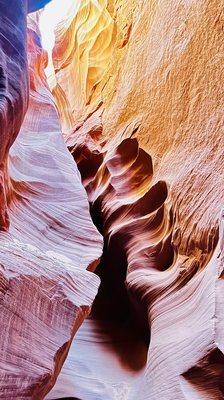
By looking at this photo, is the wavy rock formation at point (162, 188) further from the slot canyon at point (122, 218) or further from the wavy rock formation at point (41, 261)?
the wavy rock formation at point (41, 261)

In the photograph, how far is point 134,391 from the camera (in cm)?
314

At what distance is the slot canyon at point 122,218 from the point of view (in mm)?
2510

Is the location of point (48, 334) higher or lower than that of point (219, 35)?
lower

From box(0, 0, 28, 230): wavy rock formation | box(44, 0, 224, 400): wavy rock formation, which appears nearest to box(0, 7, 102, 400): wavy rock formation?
box(0, 0, 28, 230): wavy rock formation

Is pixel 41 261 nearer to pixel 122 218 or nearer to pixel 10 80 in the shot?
pixel 10 80

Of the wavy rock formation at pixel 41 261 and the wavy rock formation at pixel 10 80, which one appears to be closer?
the wavy rock formation at pixel 41 261

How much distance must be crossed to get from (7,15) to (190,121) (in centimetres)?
173

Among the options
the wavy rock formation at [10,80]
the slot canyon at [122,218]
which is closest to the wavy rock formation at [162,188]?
the slot canyon at [122,218]

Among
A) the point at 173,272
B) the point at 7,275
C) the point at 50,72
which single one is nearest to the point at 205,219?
the point at 173,272

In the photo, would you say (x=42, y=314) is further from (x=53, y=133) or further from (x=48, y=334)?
(x=53, y=133)

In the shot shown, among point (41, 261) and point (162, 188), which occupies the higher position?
point (41, 261)

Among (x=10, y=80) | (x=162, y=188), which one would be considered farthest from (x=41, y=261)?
(x=162, y=188)

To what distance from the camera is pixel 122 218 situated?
180 inches

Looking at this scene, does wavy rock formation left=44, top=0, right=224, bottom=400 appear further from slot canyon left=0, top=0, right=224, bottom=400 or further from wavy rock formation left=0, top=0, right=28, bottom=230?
wavy rock formation left=0, top=0, right=28, bottom=230
